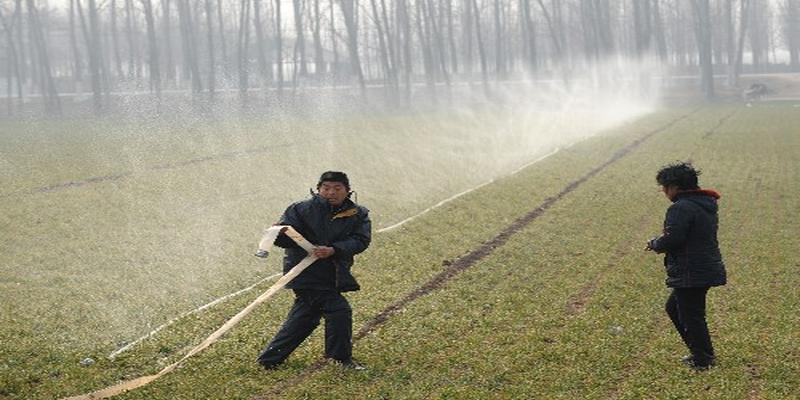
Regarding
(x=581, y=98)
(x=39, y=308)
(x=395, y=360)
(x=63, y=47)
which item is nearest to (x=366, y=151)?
(x=39, y=308)

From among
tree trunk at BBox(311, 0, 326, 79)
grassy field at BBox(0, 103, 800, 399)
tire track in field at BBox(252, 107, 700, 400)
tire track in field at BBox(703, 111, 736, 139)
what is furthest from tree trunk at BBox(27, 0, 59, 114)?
tire track in field at BBox(252, 107, 700, 400)

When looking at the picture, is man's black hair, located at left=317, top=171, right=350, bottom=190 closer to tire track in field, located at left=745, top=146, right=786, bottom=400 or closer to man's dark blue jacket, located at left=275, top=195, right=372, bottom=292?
man's dark blue jacket, located at left=275, top=195, right=372, bottom=292

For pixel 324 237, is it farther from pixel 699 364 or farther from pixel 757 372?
pixel 757 372

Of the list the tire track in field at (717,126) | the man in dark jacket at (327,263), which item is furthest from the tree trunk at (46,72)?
the man in dark jacket at (327,263)

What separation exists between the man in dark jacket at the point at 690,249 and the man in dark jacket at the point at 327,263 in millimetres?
3231

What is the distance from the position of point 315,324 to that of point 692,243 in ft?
13.6

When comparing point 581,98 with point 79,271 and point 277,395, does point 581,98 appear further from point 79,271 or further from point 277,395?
point 277,395

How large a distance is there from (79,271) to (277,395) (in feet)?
29.9

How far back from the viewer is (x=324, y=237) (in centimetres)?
1061

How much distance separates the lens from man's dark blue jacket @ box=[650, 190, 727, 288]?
34.1 feet

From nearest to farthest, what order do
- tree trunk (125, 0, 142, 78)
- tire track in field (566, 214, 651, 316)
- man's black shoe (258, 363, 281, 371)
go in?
1. man's black shoe (258, 363, 281, 371)
2. tire track in field (566, 214, 651, 316)
3. tree trunk (125, 0, 142, 78)

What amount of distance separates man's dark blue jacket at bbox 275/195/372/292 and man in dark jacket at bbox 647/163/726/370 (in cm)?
321

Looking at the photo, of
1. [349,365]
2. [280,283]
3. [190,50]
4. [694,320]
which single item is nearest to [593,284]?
[694,320]

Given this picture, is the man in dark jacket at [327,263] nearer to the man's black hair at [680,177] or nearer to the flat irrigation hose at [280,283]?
the flat irrigation hose at [280,283]
